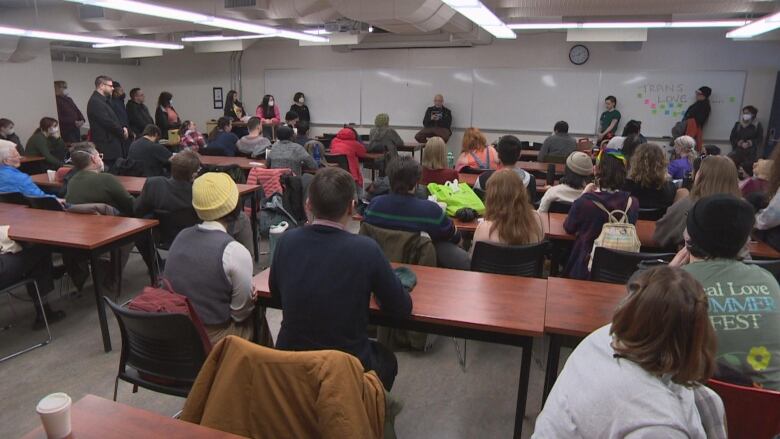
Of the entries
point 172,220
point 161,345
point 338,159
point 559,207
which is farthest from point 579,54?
point 161,345

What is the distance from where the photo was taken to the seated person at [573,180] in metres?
3.64

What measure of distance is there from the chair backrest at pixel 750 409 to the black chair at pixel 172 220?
3.35 m

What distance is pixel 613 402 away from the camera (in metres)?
1.08

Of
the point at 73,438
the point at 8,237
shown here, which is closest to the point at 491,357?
the point at 73,438

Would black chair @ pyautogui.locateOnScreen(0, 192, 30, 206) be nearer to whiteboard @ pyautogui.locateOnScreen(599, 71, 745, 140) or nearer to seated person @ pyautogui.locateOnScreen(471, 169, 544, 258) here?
seated person @ pyautogui.locateOnScreen(471, 169, 544, 258)

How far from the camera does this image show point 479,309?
2.14 meters

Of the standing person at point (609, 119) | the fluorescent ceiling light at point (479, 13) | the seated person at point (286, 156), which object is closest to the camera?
the fluorescent ceiling light at point (479, 13)

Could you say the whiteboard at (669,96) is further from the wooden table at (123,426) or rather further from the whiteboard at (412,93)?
the wooden table at (123,426)

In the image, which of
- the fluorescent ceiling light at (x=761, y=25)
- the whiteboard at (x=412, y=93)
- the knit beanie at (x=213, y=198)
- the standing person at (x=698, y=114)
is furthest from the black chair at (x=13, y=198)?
the standing person at (x=698, y=114)

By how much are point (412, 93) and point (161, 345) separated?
9.12 m

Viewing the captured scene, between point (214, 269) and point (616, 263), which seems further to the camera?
point (616, 263)

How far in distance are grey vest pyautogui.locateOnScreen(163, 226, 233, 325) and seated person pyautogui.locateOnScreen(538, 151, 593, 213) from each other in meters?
2.53

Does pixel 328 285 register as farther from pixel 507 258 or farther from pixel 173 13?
pixel 173 13

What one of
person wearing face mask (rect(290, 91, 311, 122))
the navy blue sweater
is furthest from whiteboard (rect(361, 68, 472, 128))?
the navy blue sweater
